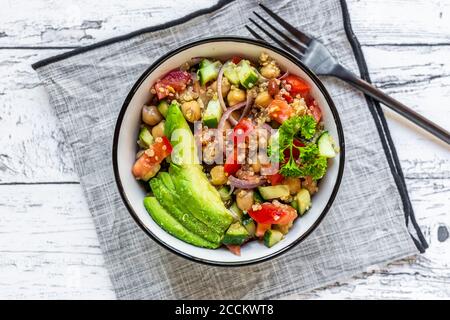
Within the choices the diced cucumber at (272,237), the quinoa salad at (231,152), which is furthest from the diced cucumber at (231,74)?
the diced cucumber at (272,237)

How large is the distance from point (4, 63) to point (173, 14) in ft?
2.39

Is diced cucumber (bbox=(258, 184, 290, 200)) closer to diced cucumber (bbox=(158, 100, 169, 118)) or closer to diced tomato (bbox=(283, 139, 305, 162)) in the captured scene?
diced tomato (bbox=(283, 139, 305, 162))

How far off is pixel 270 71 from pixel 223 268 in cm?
81

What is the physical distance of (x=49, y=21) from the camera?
2.57 metres

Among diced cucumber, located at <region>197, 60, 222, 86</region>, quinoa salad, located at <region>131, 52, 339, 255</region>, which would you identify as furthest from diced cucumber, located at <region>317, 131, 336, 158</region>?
diced cucumber, located at <region>197, 60, 222, 86</region>

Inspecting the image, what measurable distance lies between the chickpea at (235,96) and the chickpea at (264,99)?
0.06 meters

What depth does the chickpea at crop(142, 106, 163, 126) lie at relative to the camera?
2.31 metres

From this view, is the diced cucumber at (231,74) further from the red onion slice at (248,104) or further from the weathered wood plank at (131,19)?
the weathered wood plank at (131,19)

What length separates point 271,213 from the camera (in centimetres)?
223

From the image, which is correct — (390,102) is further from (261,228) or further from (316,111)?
(261,228)

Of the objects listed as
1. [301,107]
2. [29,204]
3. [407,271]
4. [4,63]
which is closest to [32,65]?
[4,63]

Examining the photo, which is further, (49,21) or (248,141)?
(49,21)

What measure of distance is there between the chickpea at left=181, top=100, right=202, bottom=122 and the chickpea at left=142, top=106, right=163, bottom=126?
0.38ft

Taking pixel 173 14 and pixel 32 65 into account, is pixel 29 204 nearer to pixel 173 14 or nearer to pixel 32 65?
pixel 32 65
